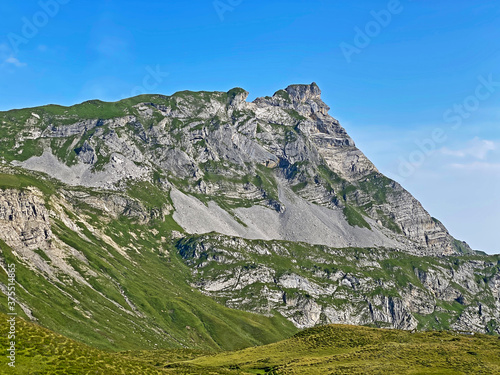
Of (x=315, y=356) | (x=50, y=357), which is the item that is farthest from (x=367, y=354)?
(x=50, y=357)

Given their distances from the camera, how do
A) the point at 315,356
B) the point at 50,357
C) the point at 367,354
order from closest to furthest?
1. the point at 50,357
2. the point at 367,354
3. the point at 315,356

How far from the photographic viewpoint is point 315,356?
360 feet

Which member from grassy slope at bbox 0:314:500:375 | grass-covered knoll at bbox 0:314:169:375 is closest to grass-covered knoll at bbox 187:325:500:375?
grassy slope at bbox 0:314:500:375

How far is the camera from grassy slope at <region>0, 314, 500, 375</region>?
5322cm

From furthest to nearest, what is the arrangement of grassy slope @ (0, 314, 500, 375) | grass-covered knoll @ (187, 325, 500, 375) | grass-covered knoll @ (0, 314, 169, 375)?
grass-covered knoll @ (187, 325, 500, 375)
grassy slope @ (0, 314, 500, 375)
grass-covered knoll @ (0, 314, 169, 375)

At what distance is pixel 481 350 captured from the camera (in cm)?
9706

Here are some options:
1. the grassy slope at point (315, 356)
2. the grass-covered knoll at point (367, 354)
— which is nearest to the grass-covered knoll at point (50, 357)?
the grassy slope at point (315, 356)

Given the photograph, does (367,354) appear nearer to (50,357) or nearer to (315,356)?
(315,356)

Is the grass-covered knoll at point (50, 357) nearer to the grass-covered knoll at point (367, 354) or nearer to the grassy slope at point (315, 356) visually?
the grassy slope at point (315, 356)

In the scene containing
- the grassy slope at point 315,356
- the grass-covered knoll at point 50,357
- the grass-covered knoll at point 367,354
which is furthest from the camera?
the grass-covered knoll at point 367,354

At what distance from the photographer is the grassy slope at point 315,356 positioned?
5322 cm

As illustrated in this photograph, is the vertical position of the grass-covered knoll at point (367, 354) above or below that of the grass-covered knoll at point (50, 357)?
above

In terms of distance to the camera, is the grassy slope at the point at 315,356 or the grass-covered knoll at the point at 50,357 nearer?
the grass-covered knoll at the point at 50,357

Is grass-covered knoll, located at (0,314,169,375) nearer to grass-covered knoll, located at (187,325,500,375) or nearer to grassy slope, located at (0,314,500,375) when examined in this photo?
grassy slope, located at (0,314,500,375)
